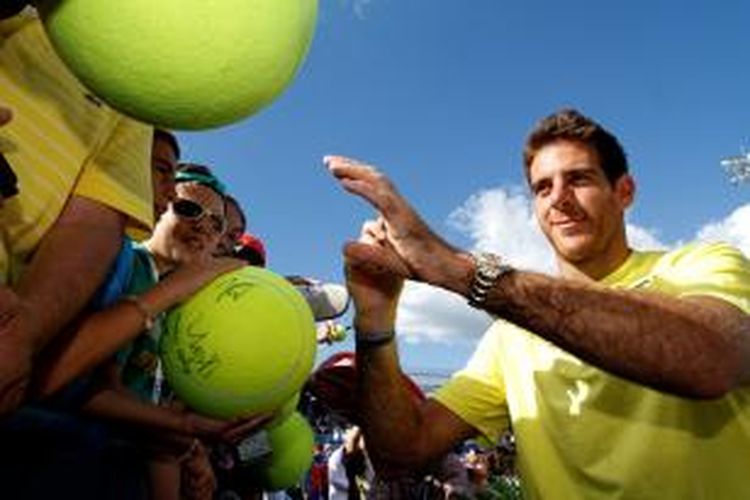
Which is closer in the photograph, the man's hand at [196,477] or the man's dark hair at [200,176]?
the man's hand at [196,477]

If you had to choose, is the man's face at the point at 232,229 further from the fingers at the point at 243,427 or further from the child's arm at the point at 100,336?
the child's arm at the point at 100,336

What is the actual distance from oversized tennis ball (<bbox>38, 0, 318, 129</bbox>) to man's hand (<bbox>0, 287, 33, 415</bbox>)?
0.43 m

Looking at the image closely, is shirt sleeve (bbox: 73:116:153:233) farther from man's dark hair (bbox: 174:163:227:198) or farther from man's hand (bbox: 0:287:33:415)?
man's dark hair (bbox: 174:163:227:198)

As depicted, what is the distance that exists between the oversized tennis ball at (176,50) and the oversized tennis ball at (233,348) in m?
0.87

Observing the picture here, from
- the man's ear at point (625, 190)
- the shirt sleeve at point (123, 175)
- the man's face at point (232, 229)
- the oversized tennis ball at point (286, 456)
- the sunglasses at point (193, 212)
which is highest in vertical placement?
the man's ear at point (625, 190)

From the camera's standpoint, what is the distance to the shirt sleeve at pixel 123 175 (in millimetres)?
1966

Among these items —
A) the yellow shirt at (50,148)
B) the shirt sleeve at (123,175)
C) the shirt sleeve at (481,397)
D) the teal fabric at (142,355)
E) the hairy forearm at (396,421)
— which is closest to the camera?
the yellow shirt at (50,148)

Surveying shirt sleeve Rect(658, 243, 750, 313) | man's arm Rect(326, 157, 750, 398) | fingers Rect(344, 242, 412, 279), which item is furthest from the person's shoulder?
fingers Rect(344, 242, 412, 279)

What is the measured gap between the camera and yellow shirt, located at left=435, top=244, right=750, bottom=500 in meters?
3.05

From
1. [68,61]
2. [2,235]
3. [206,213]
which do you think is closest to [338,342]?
[206,213]

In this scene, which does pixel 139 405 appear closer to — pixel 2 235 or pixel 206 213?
pixel 2 235

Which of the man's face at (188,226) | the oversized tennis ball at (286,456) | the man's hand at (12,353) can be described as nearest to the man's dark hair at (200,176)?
the man's face at (188,226)

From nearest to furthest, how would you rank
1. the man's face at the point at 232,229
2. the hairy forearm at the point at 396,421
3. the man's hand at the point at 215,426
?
the man's hand at the point at 215,426, the hairy forearm at the point at 396,421, the man's face at the point at 232,229

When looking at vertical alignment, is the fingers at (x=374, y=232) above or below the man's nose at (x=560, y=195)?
below
